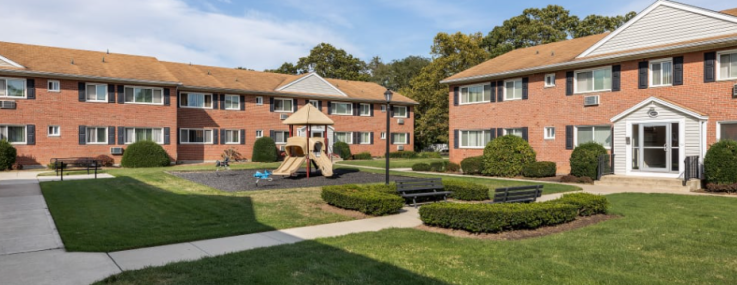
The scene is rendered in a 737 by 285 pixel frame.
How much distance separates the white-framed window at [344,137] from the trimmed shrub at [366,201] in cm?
2502

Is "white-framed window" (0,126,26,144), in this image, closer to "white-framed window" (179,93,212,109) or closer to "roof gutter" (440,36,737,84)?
"white-framed window" (179,93,212,109)

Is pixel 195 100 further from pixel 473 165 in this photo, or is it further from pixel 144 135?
pixel 473 165

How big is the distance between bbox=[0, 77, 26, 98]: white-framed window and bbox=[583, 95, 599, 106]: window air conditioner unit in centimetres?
2901

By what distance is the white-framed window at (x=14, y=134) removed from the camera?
77.5ft

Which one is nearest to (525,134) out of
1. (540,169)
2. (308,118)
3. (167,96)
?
(540,169)

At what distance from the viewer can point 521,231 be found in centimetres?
830

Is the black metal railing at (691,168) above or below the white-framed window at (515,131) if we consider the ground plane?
below

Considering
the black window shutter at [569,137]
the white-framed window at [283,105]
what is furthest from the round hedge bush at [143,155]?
the black window shutter at [569,137]

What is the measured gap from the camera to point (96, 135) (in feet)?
85.8

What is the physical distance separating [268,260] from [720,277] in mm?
5687

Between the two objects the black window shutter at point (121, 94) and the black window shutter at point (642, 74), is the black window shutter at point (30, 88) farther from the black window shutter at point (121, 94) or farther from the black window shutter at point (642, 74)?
the black window shutter at point (642, 74)

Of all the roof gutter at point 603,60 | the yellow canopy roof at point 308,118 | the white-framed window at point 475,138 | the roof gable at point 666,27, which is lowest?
the white-framed window at point 475,138

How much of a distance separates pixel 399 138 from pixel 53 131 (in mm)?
25740

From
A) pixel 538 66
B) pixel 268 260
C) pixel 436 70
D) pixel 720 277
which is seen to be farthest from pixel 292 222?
pixel 436 70
